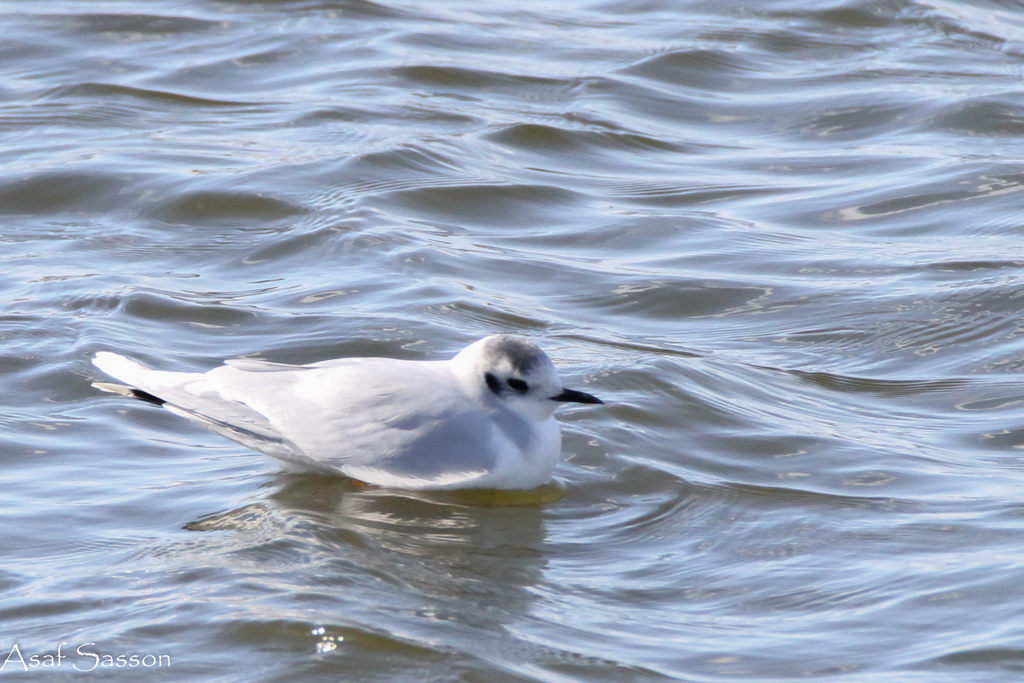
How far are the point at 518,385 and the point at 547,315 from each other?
1.81 metres

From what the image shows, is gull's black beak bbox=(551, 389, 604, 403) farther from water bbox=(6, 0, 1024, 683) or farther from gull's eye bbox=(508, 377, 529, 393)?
water bbox=(6, 0, 1024, 683)

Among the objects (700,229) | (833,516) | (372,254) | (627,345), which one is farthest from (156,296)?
(833,516)

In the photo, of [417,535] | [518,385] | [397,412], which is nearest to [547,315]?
[518,385]

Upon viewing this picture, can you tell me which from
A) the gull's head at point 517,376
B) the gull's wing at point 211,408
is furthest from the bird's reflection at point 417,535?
the gull's head at point 517,376

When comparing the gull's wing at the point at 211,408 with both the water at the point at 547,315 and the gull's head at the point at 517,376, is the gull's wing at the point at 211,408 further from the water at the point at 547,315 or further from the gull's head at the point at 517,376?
the gull's head at the point at 517,376

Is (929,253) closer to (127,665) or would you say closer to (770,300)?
(770,300)

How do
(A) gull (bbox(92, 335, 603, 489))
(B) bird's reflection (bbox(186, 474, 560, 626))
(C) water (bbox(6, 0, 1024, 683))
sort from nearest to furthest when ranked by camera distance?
(C) water (bbox(6, 0, 1024, 683))
(B) bird's reflection (bbox(186, 474, 560, 626))
(A) gull (bbox(92, 335, 603, 489))

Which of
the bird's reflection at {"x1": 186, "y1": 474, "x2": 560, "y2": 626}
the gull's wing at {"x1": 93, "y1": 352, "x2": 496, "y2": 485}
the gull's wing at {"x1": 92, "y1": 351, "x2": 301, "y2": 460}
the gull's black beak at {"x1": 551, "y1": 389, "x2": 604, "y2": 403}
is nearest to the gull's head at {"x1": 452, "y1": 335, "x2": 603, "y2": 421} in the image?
the gull's black beak at {"x1": 551, "y1": 389, "x2": 604, "y2": 403}

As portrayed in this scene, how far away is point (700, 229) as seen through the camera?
26.9ft

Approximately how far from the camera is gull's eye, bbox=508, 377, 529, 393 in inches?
206

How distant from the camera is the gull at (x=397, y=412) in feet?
16.8

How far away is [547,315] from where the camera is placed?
23.0ft

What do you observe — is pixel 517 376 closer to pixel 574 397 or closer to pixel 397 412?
pixel 574 397

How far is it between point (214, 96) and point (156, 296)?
3.88m
